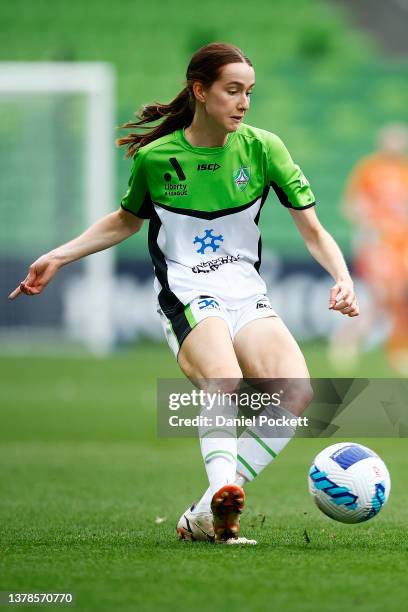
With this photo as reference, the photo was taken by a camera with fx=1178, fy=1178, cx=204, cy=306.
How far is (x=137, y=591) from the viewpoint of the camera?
394cm

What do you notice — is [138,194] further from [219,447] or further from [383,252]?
[383,252]

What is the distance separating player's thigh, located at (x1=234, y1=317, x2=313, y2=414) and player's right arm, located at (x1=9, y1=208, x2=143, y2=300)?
2.71 feet

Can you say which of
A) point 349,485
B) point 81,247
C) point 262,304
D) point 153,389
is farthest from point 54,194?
point 349,485

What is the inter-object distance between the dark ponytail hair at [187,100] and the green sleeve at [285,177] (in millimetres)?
408

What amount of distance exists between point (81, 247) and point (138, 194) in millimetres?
372

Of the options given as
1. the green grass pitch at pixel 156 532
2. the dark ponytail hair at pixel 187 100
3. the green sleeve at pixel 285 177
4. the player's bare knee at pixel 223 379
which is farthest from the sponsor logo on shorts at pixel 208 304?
the green grass pitch at pixel 156 532

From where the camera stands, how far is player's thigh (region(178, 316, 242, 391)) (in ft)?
16.2

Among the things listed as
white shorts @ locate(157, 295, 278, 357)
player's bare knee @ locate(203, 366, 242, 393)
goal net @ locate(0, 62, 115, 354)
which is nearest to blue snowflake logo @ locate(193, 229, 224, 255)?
white shorts @ locate(157, 295, 278, 357)

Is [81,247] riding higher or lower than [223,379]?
higher

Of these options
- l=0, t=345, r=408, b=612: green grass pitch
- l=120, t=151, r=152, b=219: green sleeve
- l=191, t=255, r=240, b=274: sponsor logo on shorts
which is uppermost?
l=120, t=151, r=152, b=219: green sleeve

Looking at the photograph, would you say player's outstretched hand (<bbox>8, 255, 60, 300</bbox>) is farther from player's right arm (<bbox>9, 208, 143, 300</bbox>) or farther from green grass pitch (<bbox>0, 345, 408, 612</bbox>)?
green grass pitch (<bbox>0, 345, 408, 612</bbox>)

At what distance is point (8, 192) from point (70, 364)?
3446mm

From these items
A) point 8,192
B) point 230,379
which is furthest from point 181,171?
point 8,192

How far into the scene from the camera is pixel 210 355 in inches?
196
